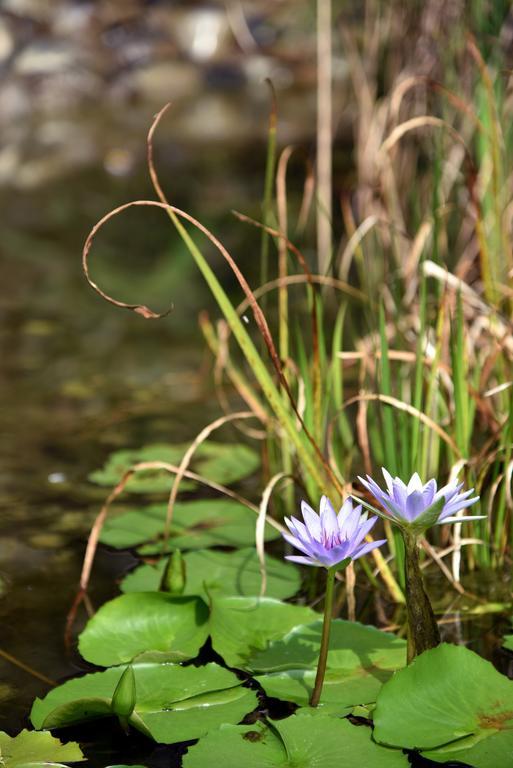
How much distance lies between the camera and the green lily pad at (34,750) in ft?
3.22

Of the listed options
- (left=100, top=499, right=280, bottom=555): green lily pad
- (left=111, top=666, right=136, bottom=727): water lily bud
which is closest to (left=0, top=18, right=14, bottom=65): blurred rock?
(left=100, top=499, right=280, bottom=555): green lily pad

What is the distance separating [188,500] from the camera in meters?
1.66

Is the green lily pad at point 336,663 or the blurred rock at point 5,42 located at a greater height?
the blurred rock at point 5,42

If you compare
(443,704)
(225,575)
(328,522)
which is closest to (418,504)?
(328,522)

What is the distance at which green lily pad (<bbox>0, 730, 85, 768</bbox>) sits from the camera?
982 mm

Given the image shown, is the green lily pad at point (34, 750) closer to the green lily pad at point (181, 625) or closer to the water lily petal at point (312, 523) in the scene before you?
the green lily pad at point (181, 625)

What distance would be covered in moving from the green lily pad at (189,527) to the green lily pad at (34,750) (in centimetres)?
48

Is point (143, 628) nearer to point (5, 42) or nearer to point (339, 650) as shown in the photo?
point (339, 650)

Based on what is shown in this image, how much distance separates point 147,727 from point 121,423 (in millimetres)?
1024

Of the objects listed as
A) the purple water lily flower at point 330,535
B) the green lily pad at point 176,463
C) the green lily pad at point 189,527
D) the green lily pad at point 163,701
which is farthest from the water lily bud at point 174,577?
the green lily pad at point 176,463

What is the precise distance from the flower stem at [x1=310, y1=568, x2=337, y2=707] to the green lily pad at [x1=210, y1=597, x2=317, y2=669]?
0.13m

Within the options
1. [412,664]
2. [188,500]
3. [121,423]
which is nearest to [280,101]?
[121,423]

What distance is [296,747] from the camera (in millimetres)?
965

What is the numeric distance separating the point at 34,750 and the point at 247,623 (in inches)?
12.0
